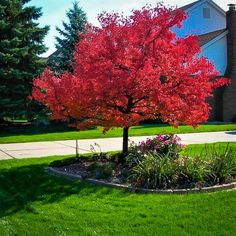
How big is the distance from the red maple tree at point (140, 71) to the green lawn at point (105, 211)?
2.00 metres

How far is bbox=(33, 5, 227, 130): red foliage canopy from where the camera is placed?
957 centimetres

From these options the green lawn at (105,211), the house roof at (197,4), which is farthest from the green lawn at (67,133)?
the house roof at (197,4)

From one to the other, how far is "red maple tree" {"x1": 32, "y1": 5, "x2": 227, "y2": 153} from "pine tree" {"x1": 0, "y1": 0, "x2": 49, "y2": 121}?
12.9 meters

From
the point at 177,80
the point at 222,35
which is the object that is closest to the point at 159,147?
the point at 177,80

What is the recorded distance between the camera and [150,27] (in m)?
9.87

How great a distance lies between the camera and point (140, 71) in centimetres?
943

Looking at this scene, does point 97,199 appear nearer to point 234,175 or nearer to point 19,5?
point 234,175

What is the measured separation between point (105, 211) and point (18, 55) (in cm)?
1704

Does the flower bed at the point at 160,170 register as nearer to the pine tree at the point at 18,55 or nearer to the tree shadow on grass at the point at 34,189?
the tree shadow on grass at the point at 34,189

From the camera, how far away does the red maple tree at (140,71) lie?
31.4 feet

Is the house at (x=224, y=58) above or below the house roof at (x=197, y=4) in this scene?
below

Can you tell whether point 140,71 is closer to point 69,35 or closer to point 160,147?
point 160,147

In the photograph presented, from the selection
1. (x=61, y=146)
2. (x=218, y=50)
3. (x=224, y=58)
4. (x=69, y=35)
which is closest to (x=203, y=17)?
(x=218, y=50)

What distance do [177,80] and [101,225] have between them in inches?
172
